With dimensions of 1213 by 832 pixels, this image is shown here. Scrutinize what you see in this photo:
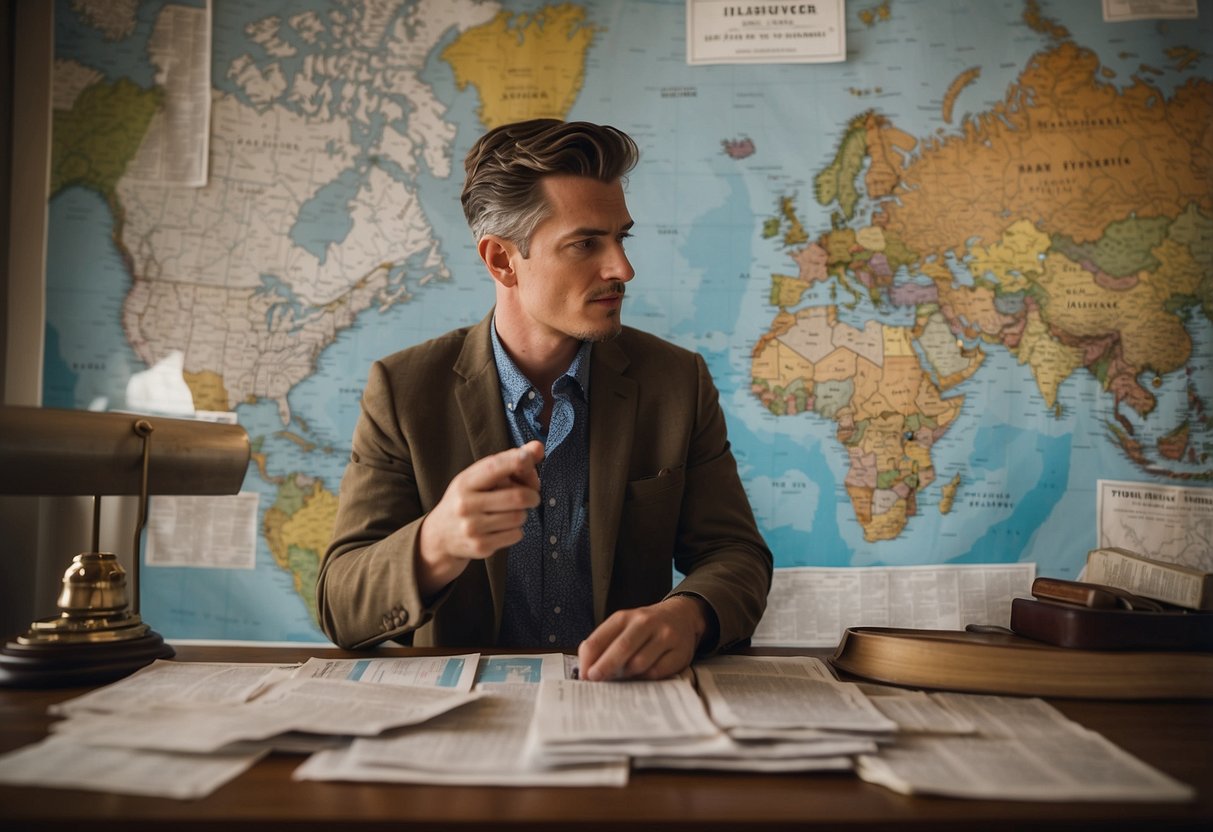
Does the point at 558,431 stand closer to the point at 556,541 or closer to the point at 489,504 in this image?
the point at 556,541

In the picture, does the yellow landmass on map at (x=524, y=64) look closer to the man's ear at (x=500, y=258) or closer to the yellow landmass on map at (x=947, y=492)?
the man's ear at (x=500, y=258)

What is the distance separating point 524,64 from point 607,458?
134 cm

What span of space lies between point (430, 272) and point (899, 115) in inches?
55.0

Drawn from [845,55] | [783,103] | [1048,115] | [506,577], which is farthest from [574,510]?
[1048,115]

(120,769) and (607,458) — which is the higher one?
(607,458)

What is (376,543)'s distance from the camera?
1.48 m

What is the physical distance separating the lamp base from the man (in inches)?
14.3

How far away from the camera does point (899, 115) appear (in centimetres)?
238

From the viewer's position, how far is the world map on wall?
2320 mm

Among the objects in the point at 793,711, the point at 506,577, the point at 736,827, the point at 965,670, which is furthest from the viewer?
the point at 506,577

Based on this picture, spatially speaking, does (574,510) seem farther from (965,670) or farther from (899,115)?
(899,115)

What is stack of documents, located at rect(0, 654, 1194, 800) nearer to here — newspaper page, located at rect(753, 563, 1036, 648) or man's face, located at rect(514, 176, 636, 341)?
man's face, located at rect(514, 176, 636, 341)

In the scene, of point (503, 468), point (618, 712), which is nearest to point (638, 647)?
point (618, 712)

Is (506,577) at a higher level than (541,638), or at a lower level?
higher
